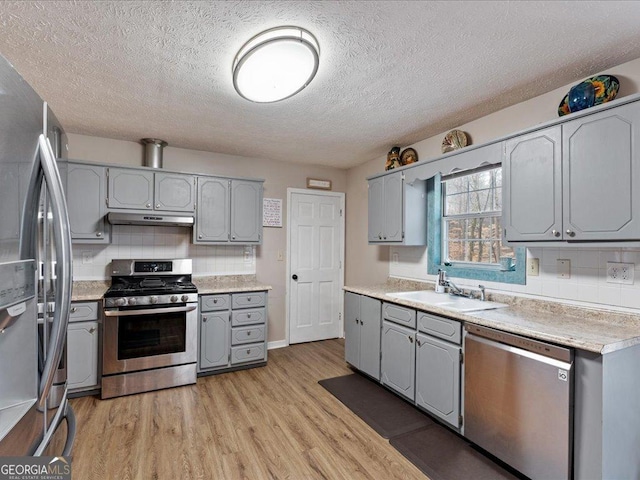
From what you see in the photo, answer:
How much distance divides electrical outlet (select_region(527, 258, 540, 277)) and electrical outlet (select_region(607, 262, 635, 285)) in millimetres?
419

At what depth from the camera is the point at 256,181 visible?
3.84 m

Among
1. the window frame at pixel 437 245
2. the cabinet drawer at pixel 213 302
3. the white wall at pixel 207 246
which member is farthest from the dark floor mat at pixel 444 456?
the white wall at pixel 207 246

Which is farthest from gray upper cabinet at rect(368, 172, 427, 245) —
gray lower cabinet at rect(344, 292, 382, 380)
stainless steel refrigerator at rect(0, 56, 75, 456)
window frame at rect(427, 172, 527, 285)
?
stainless steel refrigerator at rect(0, 56, 75, 456)

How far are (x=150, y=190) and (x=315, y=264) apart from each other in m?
2.21

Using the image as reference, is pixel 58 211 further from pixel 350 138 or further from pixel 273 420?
pixel 350 138

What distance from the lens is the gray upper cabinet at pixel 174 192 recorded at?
3377mm

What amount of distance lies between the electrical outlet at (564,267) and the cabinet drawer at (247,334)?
273cm

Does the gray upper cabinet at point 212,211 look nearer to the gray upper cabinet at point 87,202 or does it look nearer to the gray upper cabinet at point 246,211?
the gray upper cabinet at point 246,211

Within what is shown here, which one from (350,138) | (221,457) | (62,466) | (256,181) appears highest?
(350,138)

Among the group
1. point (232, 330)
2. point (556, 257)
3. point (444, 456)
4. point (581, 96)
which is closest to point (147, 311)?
point (232, 330)

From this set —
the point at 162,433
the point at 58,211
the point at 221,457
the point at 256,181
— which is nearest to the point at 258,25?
the point at 58,211

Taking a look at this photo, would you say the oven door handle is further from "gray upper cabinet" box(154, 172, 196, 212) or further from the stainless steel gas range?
"gray upper cabinet" box(154, 172, 196, 212)

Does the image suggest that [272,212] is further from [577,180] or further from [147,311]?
[577,180]

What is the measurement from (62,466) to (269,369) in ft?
8.91
